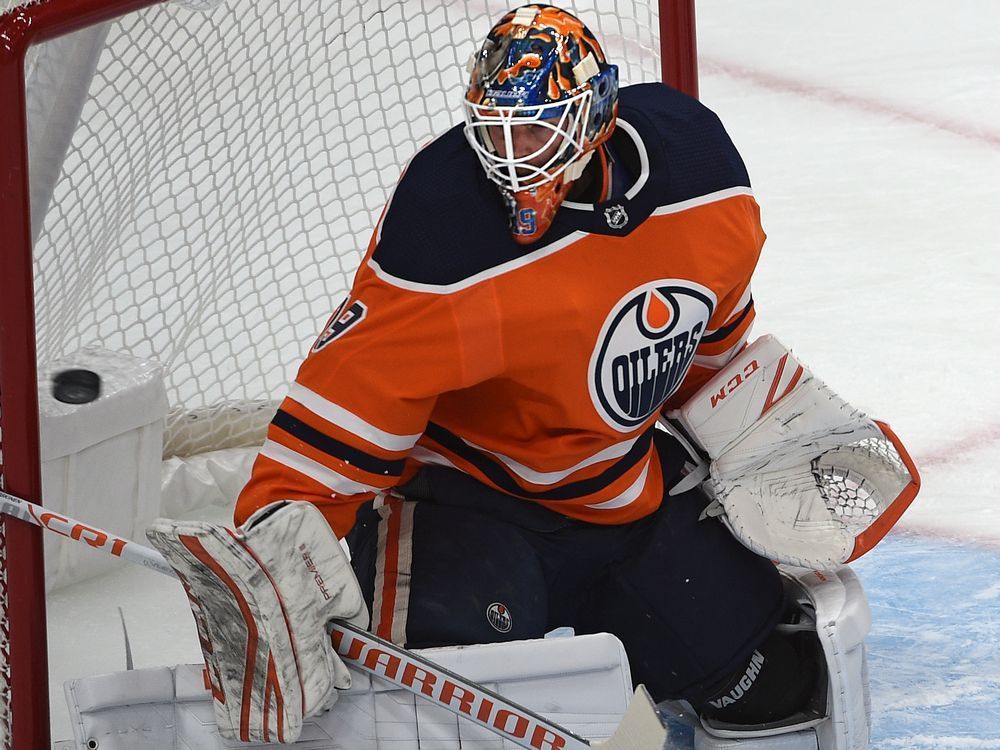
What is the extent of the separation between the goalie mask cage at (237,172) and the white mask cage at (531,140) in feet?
2.10

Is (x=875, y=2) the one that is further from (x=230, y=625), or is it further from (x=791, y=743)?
(x=230, y=625)

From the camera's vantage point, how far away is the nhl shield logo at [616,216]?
60.3 inches

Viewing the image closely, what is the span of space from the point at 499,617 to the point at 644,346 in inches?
12.7

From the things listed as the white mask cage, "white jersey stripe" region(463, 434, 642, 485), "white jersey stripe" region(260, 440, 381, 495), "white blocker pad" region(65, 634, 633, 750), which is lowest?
"white blocker pad" region(65, 634, 633, 750)

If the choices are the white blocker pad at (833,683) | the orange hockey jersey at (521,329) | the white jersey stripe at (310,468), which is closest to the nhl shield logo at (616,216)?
the orange hockey jersey at (521,329)

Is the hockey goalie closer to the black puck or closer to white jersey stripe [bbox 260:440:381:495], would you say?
white jersey stripe [bbox 260:440:381:495]

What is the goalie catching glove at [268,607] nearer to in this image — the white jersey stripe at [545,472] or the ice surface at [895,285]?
the white jersey stripe at [545,472]

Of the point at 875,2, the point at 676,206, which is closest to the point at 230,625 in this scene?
the point at 676,206

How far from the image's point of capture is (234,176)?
2494 mm

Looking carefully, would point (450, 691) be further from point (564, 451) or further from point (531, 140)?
point (531, 140)

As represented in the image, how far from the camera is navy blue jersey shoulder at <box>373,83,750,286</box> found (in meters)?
1.48

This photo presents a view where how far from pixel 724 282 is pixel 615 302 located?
16 cm

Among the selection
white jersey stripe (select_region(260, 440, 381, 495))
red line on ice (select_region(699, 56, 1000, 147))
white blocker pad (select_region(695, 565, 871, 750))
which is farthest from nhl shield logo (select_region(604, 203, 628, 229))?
red line on ice (select_region(699, 56, 1000, 147))

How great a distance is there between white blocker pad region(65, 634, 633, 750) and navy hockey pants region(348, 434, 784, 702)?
105 mm
